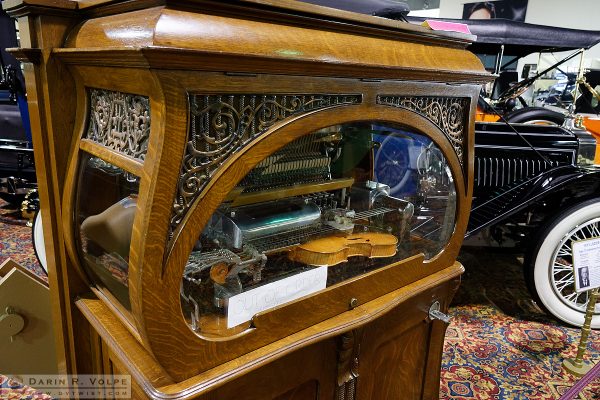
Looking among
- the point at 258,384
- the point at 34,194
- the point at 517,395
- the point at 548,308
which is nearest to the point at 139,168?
the point at 258,384

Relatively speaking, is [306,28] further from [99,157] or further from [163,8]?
[99,157]

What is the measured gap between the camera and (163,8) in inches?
29.5

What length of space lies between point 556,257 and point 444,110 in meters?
1.65

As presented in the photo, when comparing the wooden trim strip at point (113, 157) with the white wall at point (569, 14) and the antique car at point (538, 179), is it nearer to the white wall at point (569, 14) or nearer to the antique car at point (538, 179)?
the antique car at point (538, 179)

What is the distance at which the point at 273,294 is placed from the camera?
3.59 feet

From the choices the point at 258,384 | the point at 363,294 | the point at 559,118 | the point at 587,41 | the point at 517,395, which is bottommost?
the point at 517,395

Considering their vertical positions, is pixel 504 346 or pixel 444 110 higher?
pixel 444 110

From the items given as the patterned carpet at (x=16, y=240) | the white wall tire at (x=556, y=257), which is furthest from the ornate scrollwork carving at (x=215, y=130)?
the patterned carpet at (x=16, y=240)

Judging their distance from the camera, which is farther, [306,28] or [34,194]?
[34,194]

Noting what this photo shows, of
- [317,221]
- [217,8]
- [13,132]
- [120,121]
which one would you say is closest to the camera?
[217,8]

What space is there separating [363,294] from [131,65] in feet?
2.91

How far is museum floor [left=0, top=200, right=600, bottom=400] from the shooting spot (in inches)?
80.9

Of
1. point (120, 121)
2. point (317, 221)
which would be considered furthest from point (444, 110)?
point (120, 121)

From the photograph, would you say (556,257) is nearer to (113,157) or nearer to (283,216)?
(283,216)
